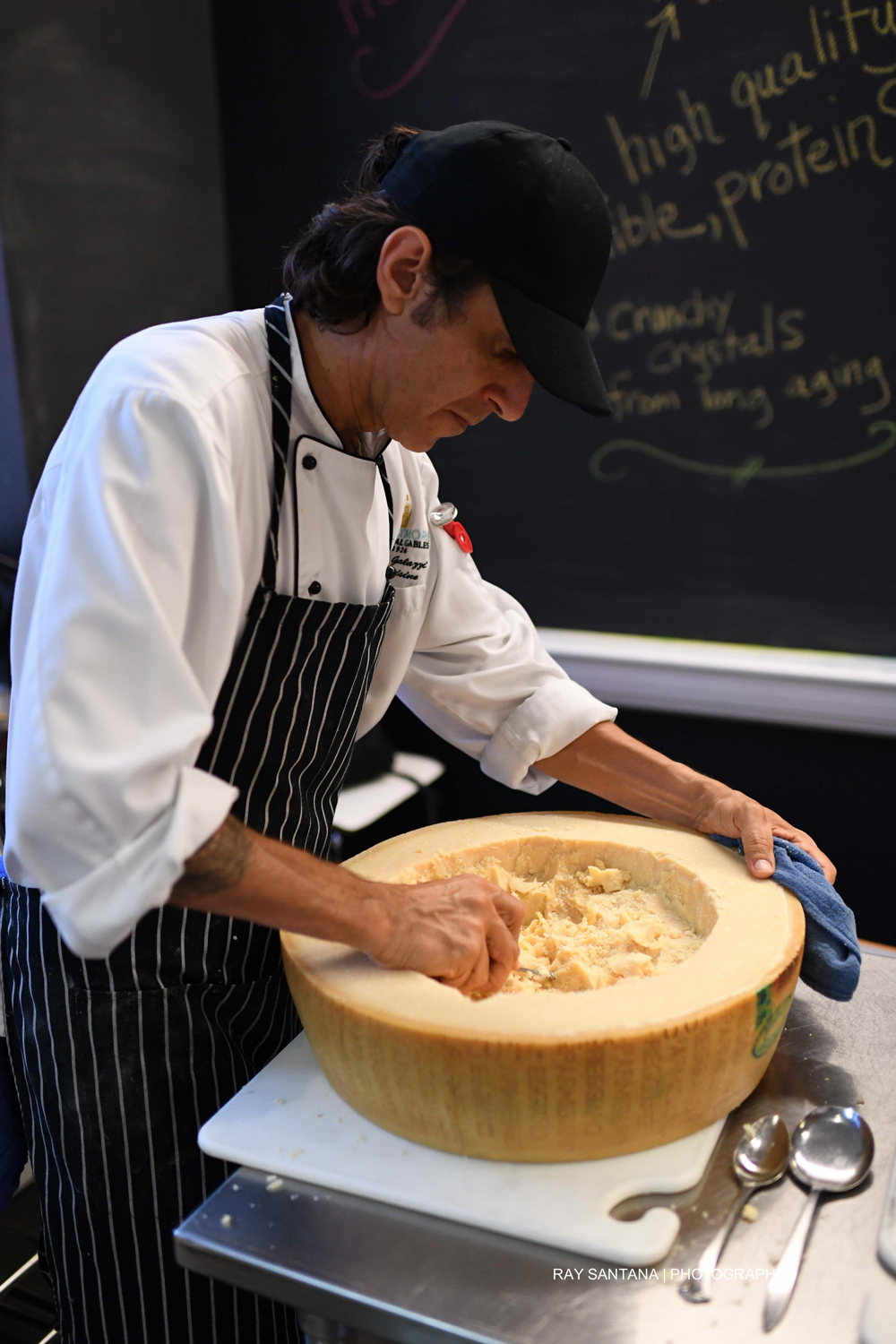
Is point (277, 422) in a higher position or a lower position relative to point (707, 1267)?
higher

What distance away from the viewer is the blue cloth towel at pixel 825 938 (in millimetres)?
1143

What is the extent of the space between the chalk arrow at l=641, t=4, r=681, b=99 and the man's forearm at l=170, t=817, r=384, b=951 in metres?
2.11

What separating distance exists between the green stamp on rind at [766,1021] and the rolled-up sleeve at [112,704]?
0.55m

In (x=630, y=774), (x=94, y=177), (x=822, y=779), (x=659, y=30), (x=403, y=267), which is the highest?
(x=659, y=30)

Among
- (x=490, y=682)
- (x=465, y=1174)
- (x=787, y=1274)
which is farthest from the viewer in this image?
(x=490, y=682)

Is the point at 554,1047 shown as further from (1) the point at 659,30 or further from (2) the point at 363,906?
(1) the point at 659,30

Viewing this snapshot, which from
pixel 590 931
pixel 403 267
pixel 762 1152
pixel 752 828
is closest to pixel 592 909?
pixel 590 931

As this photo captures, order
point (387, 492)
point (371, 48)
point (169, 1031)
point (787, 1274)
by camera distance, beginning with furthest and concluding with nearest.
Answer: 1. point (371, 48)
2. point (387, 492)
3. point (169, 1031)
4. point (787, 1274)

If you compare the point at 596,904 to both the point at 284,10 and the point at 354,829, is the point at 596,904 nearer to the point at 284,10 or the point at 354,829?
the point at 354,829

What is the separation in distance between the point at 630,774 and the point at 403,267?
2.52 feet

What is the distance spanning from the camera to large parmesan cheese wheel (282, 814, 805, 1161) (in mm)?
915

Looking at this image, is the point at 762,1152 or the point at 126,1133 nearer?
the point at 762,1152

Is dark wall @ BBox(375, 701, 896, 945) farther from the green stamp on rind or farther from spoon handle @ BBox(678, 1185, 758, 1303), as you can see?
spoon handle @ BBox(678, 1185, 758, 1303)

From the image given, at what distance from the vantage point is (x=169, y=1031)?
1.19 meters
